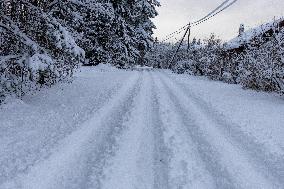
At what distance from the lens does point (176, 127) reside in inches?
293

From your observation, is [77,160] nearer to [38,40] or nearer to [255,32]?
[38,40]

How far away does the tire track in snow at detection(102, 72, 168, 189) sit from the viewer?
14.2 ft

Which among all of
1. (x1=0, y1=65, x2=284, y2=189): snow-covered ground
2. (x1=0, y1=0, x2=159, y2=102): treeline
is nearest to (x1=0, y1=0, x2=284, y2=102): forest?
(x1=0, y1=0, x2=159, y2=102): treeline

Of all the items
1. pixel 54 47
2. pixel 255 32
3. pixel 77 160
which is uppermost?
pixel 255 32

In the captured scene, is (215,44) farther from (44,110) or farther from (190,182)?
(190,182)

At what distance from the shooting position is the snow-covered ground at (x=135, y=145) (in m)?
4.49

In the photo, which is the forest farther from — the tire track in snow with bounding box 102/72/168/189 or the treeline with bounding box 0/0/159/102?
the tire track in snow with bounding box 102/72/168/189

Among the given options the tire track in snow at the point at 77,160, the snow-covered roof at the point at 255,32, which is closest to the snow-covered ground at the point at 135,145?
the tire track in snow at the point at 77,160

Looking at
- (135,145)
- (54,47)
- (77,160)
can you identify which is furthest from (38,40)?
(77,160)

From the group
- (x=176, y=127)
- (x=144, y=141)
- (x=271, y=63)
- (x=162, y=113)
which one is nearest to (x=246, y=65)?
(x=271, y=63)

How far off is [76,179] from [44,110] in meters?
4.27

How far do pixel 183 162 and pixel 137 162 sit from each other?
67 centimetres

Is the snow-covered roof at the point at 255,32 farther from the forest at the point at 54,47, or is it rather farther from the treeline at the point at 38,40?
the treeline at the point at 38,40

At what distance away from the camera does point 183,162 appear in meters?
5.23
